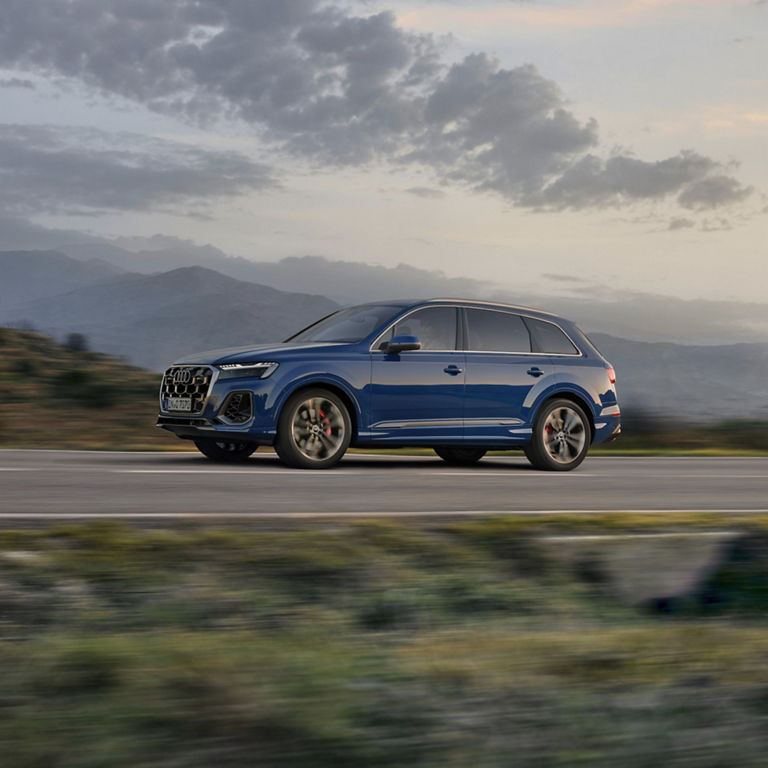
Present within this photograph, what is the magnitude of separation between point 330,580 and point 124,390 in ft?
47.1

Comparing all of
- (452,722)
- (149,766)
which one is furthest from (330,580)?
(149,766)

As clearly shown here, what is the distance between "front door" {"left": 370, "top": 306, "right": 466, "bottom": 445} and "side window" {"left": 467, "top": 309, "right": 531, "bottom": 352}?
254 millimetres

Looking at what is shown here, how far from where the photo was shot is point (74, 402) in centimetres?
1883

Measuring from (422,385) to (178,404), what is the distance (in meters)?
2.51

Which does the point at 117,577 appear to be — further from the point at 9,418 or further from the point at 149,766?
the point at 9,418

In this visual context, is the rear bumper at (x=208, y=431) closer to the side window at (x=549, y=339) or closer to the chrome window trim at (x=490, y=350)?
the chrome window trim at (x=490, y=350)

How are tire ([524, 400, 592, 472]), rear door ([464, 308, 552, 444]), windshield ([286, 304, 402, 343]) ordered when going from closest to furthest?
windshield ([286, 304, 402, 343]) → rear door ([464, 308, 552, 444]) → tire ([524, 400, 592, 472])

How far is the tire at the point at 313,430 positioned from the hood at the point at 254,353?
420 mm

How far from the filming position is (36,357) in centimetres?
2147

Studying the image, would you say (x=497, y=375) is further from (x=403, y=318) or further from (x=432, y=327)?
(x=403, y=318)

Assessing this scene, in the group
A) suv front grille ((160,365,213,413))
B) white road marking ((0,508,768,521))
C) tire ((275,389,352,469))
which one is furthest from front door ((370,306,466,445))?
white road marking ((0,508,768,521))

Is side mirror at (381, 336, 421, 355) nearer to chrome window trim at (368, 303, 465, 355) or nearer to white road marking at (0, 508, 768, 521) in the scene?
Result: chrome window trim at (368, 303, 465, 355)

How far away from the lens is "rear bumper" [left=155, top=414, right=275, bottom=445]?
11.0 metres

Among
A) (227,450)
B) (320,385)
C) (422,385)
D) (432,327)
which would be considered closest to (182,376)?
(227,450)
